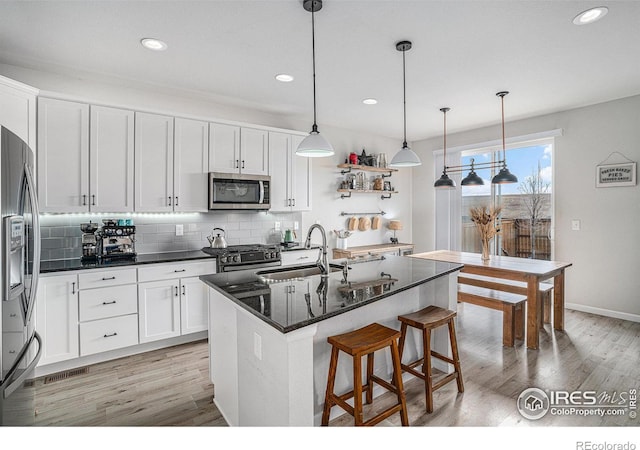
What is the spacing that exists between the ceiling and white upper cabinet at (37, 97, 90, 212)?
43 centimetres

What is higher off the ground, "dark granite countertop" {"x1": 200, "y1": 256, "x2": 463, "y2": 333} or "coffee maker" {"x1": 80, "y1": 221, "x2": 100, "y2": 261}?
"coffee maker" {"x1": 80, "y1": 221, "x2": 100, "y2": 261}

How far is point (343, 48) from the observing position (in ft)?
8.73

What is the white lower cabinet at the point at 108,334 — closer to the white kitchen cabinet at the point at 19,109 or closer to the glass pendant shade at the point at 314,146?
the white kitchen cabinet at the point at 19,109

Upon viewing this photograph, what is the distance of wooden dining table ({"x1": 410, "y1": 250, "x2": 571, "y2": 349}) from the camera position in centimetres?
310

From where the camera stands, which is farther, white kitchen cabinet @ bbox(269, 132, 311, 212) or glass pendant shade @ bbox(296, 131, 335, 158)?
white kitchen cabinet @ bbox(269, 132, 311, 212)

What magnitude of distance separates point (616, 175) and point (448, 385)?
11.1 ft

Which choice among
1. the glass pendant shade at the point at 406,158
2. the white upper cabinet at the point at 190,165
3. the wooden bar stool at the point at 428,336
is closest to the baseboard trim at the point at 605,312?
→ the wooden bar stool at the point at 428,336

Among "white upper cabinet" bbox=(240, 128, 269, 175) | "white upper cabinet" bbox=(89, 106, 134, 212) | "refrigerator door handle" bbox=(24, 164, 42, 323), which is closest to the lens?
"refrigerator door handle" bbox=(24, 164, 42, 323)

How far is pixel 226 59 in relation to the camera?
A: 9.36 ft

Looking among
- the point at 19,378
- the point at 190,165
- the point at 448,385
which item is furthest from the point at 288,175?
the point at 19,378

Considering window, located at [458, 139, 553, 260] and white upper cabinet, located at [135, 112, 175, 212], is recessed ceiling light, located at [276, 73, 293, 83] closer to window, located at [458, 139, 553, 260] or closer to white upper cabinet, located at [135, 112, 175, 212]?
white upper cabinet, located at [135, 112, 175, 212]

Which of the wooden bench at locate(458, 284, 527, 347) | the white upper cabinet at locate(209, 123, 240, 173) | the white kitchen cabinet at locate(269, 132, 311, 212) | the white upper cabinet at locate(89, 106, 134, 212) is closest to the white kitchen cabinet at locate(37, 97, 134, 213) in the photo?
the white upper cabinet at locate(89, 106, 134, 212)

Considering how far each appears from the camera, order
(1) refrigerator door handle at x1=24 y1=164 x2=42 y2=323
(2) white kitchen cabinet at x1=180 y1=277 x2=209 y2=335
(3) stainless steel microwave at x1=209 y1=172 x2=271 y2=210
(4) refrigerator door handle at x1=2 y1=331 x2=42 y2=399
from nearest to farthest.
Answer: (4) refrigerator door handle at x1=2 y1=331 x2=42 y2=399, (1) refrigerator door handle at x1=24 y1=164 x2=42 y2=323, (2) white kitchen cabinet at x1=180 y1=277 x2=209 y2=335, (3) stainless steel microwave at x1=209 y1=172 x2=271 y2=210

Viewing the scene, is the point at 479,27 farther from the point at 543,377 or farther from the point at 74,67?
the point at 74,67
